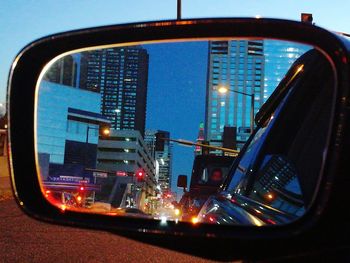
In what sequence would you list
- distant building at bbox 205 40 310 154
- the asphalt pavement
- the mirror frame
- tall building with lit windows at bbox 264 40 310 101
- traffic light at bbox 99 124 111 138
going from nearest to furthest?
the mirror frame → tall building with lit windows at bbox 264 40 310 101 → distant building at bbox 205 40 310 154 → traffic light at bbox 99 124 111 138 → the asphalt pavement

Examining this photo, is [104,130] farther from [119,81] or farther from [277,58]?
[277,58]

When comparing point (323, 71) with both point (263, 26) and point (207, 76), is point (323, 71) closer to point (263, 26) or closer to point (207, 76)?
point (263, 26)

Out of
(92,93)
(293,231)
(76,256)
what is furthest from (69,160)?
(76,256)

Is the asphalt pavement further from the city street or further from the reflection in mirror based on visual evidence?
the reflection in mirror

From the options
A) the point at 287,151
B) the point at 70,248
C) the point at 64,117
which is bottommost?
the point at 70,248

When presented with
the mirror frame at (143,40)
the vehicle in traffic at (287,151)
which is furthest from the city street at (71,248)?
the mirror frame at (143,40)

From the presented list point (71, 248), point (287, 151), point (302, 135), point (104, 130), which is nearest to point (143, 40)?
point (302, 135)

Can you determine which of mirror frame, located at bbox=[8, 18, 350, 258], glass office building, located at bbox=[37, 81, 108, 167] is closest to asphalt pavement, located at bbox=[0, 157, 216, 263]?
glass office building, located at bbox=[37, 81, 108, 167]

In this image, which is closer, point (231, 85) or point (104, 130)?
point (231, 85)
